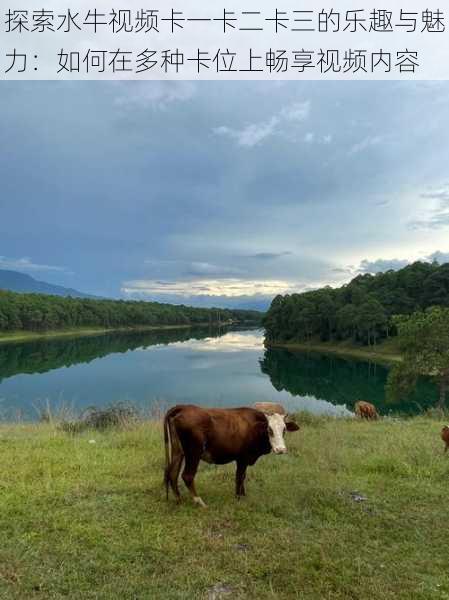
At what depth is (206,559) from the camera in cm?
444

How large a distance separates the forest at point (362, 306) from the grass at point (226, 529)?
213 ft

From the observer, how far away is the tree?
26719 mm

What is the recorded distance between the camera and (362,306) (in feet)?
237

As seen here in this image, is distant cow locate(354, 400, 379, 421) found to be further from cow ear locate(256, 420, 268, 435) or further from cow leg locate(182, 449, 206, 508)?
cow leg locate(182, 449, 206, 508)

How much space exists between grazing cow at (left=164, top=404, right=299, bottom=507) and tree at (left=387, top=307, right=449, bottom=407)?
913 inches

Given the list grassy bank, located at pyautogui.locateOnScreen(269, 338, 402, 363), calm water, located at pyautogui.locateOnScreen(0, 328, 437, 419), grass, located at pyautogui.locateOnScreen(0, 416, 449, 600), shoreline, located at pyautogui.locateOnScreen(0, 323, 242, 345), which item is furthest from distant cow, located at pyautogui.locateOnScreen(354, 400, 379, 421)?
shoreline, located at pyautogui.locateOnScreen(0, 323, 242, 345)

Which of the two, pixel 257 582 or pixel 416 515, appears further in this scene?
pixel 416 515

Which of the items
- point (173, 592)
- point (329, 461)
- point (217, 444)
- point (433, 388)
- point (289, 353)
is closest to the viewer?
point (173, 592)

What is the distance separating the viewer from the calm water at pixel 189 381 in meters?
32.2

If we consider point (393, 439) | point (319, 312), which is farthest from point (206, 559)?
point (319, 312)

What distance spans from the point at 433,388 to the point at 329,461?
4167cm

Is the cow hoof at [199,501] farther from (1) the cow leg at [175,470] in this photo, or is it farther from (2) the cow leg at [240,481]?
(2) the cow leg at [240,481]

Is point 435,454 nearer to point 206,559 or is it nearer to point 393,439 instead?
point 393,439

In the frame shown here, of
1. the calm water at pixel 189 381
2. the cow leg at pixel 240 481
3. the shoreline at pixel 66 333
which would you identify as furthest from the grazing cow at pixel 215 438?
the shoreline at pixel 66 333
